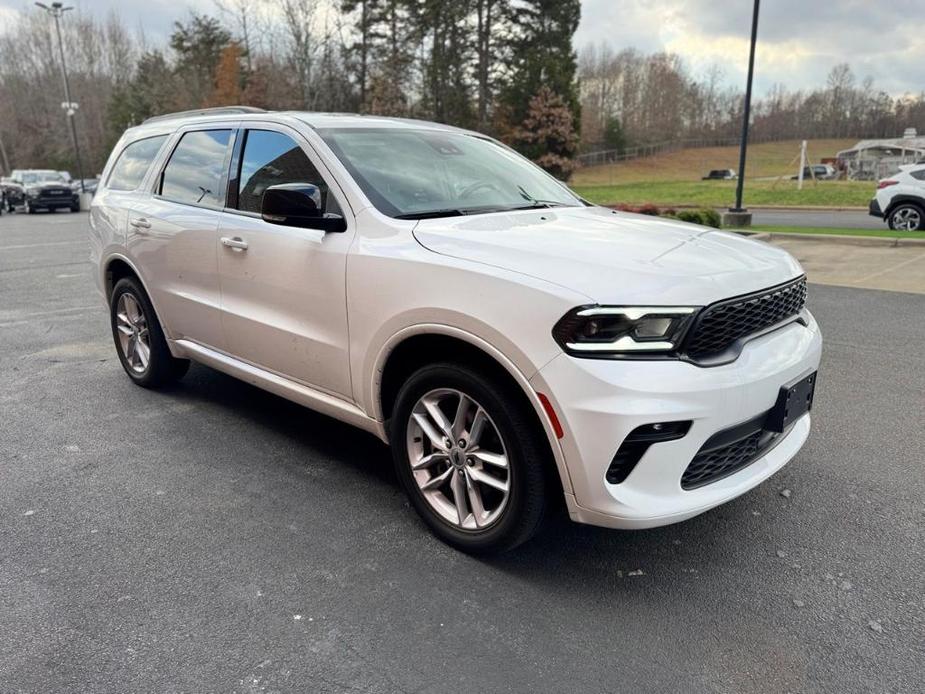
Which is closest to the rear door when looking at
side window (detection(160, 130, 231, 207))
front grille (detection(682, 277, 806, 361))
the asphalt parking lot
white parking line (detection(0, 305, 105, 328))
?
side window (detection(160, 130, 231, 207))

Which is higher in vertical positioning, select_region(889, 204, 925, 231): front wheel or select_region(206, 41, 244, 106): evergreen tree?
select_region(206, 41, 244, 106): evergreen tree

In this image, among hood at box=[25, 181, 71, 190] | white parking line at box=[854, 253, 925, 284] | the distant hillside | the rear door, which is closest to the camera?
the rear door

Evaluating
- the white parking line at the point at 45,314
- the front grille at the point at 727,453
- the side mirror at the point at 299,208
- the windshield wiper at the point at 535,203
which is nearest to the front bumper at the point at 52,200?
the white parking line at the point at 45,314

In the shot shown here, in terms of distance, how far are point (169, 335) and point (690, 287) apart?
3555mm

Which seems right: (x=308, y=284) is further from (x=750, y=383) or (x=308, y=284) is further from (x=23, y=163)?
(x=23, y=163)

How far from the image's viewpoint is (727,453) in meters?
A: 2.60

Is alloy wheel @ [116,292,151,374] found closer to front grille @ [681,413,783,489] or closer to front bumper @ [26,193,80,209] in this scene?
front grille @ [681,413,783,489]

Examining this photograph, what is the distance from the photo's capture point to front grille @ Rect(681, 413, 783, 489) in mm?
2469

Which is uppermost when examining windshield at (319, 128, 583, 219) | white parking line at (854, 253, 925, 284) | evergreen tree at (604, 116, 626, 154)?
evergreen tree at (604, 116, 626, 154)

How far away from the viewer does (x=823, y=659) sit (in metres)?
2.28

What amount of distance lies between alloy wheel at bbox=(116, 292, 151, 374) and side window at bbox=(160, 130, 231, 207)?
961 millimetres

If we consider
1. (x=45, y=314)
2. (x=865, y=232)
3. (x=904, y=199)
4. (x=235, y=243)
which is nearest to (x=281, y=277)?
A: (x=235, y=243)

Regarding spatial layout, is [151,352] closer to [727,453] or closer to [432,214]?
[432,214]

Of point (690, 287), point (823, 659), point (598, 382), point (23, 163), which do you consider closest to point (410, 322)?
point (598, 382)
